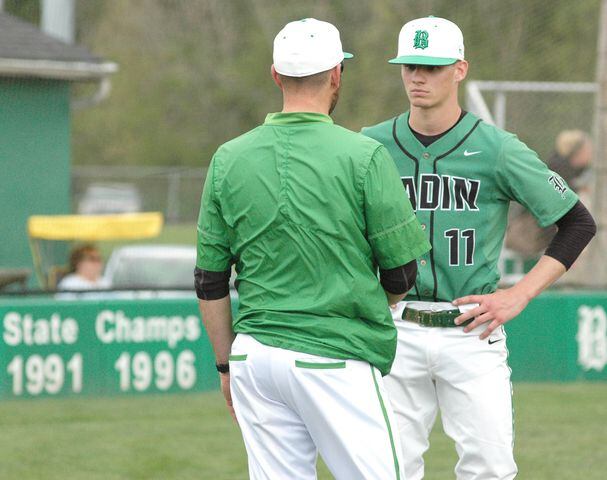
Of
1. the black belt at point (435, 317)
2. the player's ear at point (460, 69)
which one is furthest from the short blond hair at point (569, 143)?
the black belt at point (435, 317)

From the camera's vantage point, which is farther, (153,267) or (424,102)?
(153,267)

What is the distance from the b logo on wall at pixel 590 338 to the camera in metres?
11.1

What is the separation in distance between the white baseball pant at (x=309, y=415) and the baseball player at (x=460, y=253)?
95cm

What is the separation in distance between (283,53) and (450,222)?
4.24 feet

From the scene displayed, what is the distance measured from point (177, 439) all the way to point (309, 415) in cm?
480

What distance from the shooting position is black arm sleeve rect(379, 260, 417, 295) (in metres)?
3.94

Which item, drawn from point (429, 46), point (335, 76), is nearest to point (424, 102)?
point (429, 46)

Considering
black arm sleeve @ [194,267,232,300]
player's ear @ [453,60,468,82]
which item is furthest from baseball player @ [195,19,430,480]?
player's ear @ [453,60,468,82]

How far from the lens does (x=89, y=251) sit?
40.5ft

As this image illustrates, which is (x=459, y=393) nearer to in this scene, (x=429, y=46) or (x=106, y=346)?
(x=429, y=46)

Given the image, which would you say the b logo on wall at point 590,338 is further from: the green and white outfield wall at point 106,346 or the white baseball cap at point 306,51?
the white baseball cap at point 306,51

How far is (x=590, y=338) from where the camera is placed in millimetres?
11070

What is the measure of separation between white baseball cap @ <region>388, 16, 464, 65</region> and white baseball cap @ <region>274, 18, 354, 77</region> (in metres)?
0.98

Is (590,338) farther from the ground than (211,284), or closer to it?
closer to it
